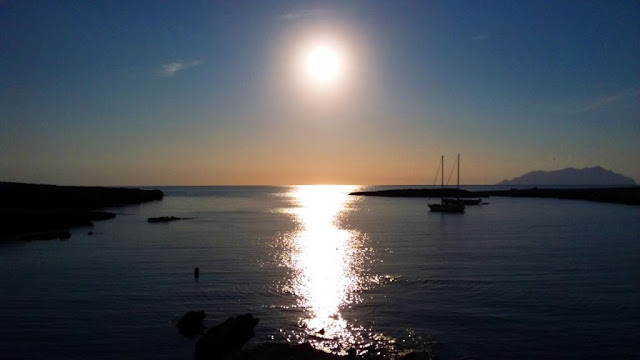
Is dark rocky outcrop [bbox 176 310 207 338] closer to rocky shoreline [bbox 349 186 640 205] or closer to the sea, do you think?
the sea

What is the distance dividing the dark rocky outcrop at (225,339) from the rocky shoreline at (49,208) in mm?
42225

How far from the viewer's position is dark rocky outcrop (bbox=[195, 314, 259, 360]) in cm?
Answer: 1653

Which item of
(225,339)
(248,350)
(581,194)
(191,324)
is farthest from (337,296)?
(581,194)

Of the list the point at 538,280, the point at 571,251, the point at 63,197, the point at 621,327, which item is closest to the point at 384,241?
the point at 571,251

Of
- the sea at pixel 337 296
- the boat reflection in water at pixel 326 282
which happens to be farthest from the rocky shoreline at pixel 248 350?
the boat reflection in water at pixel 326 282

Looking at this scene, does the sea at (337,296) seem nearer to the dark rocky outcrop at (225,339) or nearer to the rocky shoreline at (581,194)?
the dark rocky outcrop at (225,339)

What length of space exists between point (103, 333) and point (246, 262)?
18.3 metres

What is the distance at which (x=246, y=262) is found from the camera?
3800 centimetres

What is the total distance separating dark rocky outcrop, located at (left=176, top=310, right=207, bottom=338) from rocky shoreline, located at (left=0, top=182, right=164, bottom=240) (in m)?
38.9

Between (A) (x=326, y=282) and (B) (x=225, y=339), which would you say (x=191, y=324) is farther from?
(A) (x=326, y=282)

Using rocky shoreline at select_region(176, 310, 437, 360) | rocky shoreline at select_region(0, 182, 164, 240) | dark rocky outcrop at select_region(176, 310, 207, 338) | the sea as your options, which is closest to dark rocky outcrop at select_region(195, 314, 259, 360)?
rocky shoreline at select_region(176, 310, 437, 360)

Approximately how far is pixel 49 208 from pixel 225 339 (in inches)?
3413

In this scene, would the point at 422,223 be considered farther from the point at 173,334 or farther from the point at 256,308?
the point at 173,334

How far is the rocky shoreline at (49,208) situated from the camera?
193 ft
